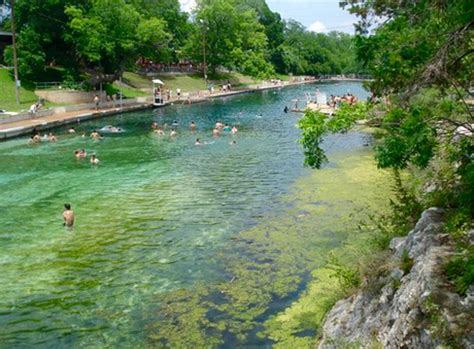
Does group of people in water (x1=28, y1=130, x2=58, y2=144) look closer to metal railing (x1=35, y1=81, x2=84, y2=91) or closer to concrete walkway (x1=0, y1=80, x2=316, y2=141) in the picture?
concrete walkway (x1=0, y1=80, x2=316, y2=141)

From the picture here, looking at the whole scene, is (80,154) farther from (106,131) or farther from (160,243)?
(160,243)

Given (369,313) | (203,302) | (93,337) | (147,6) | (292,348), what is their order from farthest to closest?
(147,6) < (203,302) < (93,337) < (292,348) < (369,313)

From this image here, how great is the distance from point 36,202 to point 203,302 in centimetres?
1286

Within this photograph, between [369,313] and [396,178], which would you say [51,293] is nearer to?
[369,313]

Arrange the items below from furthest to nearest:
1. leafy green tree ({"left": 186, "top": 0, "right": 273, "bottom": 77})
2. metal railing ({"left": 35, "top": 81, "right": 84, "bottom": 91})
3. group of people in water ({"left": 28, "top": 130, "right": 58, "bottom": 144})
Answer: leafy green tree ({"left": 186, "top": 0, "right": 273, "bottom": 77}) < metal railing ({"left": 35, "top": 81, "right": 84, "bottom": 91}) < group of people in water ({"left": 28, "top": 130, "right": 58, "bottom": 144})

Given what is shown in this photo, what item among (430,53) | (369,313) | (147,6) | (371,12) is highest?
(147,6)

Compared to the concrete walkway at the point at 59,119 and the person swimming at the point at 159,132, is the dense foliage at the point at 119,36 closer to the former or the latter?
the concrete walkway at the point at 59,119

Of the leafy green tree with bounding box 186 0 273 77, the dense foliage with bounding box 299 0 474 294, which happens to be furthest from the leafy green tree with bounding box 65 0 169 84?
the dense foliage with bounding box 299 0 474 294

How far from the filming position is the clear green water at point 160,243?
12.6 meters

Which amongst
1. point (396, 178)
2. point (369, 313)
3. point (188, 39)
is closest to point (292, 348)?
point (369, 313)

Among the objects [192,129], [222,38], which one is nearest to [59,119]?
[192,129]

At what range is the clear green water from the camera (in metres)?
12.6

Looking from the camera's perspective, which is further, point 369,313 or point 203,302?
point 203,302

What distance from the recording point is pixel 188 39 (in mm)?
96812
